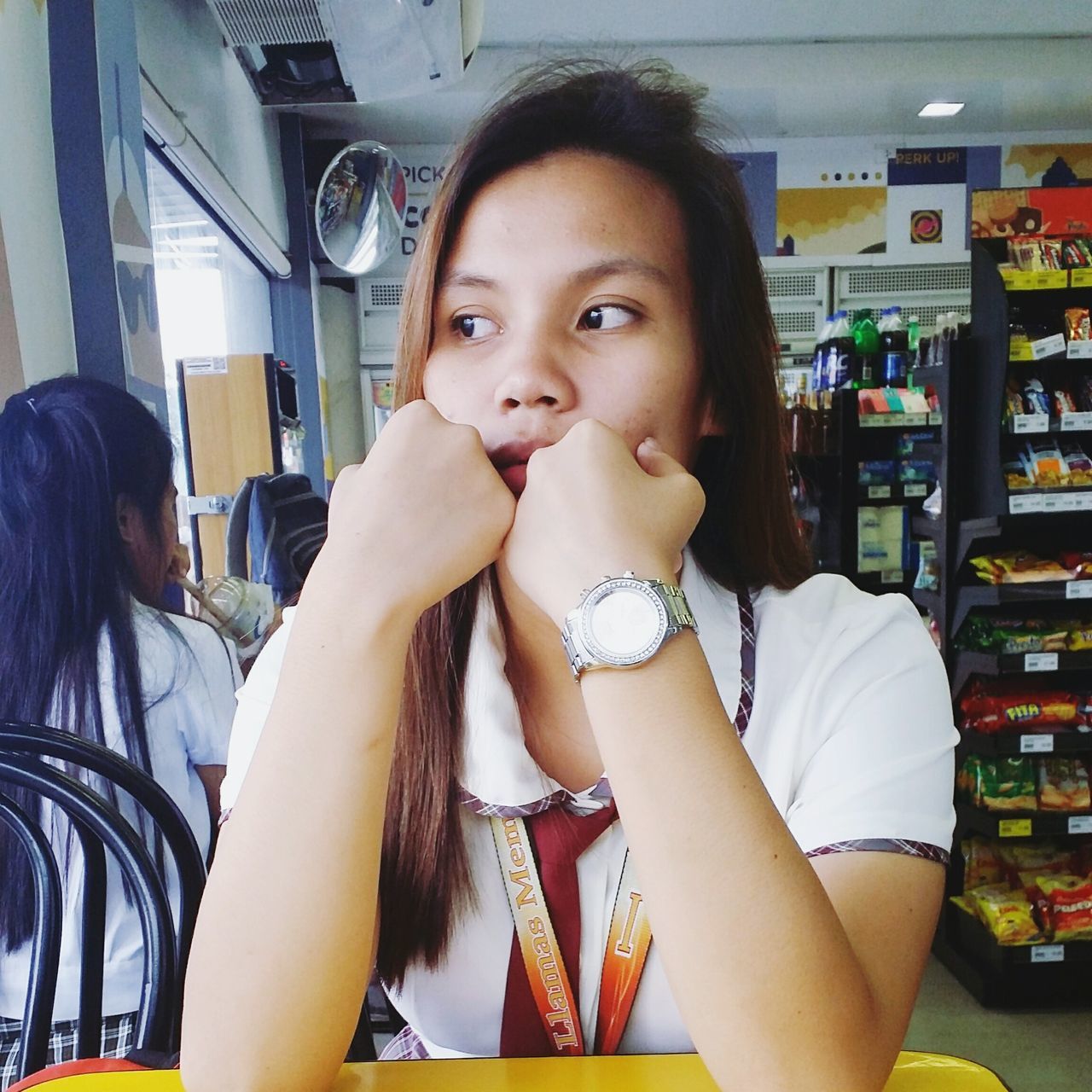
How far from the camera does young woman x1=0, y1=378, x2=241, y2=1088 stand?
A: 1.27m

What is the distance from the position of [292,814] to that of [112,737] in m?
0.92

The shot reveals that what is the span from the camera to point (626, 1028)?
847mm

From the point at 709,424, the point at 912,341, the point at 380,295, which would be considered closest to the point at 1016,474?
the point at 912,341

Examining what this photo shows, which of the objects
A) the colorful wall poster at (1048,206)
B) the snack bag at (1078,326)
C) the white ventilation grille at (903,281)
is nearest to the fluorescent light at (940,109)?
the white ventilation grille at (903,281)

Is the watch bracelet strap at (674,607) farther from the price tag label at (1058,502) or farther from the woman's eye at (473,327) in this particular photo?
the price tag label at (1058,502)

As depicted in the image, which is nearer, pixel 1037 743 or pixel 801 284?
pixel 1037 743

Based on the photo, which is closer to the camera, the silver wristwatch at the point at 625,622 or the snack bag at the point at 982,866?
the silver wristwatch at the point at 625,622

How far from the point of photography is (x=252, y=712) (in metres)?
0.94

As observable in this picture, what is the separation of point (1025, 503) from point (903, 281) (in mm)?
3929

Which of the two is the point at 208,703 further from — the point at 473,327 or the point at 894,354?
the point at 894,354

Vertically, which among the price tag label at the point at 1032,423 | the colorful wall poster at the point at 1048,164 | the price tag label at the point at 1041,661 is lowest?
the price tag label at the point at 1041,661

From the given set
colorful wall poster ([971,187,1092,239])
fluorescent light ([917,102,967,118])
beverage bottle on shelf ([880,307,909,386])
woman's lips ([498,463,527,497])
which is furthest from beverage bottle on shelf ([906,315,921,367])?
woman's lips ([498,463,527,497])

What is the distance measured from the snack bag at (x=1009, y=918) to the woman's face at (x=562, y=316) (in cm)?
224

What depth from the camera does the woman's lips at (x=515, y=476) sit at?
821mm
